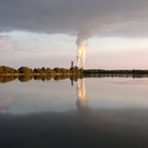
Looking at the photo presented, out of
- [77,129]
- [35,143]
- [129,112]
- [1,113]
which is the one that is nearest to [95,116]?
[129,112]

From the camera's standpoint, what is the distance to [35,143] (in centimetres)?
1571

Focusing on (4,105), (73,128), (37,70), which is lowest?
(73,128)

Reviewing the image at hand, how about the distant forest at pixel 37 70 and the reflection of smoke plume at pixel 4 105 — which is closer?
the reflection of smoke plume at pixel 4 105

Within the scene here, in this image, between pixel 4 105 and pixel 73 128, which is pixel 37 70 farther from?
pixel 73 128

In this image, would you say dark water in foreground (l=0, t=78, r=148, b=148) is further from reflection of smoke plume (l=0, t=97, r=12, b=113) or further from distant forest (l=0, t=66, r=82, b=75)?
distant forest (l=0, t=66, r=82, b=75)

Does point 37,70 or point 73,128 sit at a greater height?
point 37,70

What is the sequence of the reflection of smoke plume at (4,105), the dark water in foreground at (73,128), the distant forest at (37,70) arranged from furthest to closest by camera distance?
the distant forest at (37,70), the reflection of smoke plume at (4,105), the dark water in foreground at (73,128)

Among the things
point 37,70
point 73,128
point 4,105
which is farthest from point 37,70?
point 73,128

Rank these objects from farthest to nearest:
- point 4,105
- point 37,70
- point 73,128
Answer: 1. point 37,70
2. point 4,105
3. point 73,128

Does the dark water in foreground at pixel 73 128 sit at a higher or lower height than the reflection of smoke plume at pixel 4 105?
lower

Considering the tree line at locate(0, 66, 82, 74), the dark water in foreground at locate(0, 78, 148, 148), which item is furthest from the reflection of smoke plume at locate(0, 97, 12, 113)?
the tree line at locate(0, 66, 82, 74)

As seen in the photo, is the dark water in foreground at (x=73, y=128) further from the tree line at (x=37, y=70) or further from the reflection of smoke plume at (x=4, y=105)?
the tree line at (x=37, y=70)

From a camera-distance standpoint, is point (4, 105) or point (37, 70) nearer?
point (4, 105)

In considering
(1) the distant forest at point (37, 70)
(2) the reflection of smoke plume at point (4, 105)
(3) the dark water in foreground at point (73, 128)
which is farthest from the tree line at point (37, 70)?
(3) the dark water in foreground at point (73, 128)
